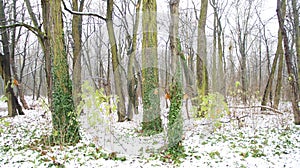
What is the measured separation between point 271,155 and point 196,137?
1.54 m

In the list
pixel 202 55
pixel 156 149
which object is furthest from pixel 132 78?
pixel 156 149

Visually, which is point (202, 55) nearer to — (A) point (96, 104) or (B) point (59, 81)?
(A) point (96, 104)

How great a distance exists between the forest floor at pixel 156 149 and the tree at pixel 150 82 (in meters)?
0.42

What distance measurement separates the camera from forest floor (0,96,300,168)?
11.1ft

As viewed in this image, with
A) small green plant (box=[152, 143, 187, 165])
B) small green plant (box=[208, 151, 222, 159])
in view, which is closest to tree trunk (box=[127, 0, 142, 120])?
small green plant (box=[152, 143, 187, 165])

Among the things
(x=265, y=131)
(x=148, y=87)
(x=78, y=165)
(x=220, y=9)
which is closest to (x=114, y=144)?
(x=78, y=165)

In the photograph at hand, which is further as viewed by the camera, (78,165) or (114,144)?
(114,144)

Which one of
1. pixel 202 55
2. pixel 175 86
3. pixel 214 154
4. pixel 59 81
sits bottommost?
pixel 214 154

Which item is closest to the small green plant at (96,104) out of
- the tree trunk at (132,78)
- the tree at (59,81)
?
the tree at (59,81)

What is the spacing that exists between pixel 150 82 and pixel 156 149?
5.72 feet

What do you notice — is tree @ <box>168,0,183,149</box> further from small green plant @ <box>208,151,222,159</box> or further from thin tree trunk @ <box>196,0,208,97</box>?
thin tree trunk @ <box>196,0,208,97</box>

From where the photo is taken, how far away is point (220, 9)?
42.4 feet

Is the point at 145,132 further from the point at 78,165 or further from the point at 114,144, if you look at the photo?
the point at 78,165

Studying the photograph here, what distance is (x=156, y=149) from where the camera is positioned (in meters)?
3.97
